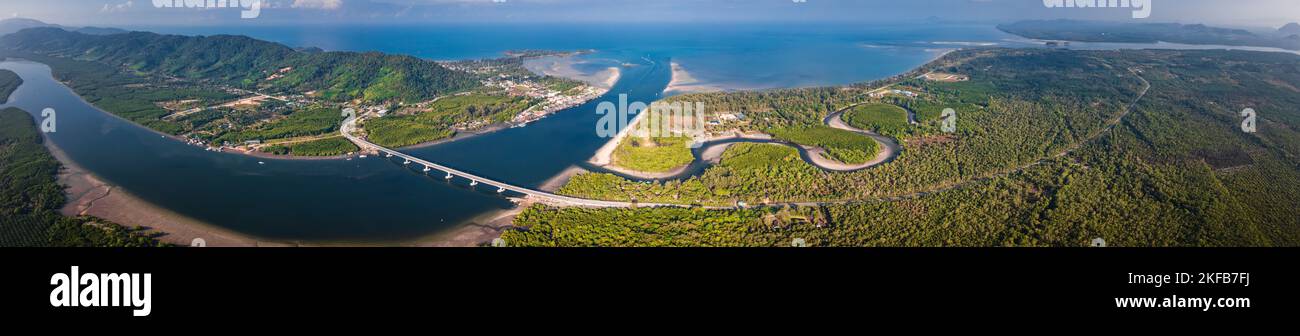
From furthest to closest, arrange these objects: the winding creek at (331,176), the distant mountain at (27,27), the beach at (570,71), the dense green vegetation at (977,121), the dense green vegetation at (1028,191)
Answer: the distant mountain at (27,27), the beach at (570,71), the dense green vegetation at (977,121), the winding creek at (331,176), the dense green vegetation at (1028,191)

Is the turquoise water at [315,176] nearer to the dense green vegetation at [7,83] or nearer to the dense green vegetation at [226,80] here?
the dense green vegetation at [7,83]

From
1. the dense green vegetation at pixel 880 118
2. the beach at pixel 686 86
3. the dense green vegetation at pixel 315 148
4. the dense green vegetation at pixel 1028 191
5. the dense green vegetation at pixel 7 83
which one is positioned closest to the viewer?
the dense green vegetation at pixel 1028 191

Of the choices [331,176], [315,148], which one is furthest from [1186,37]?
[315,148]

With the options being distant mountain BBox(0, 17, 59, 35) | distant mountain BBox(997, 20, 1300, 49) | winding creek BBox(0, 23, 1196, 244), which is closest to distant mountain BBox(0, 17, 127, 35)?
distant mountain BBox(0, 17, 59, 35)

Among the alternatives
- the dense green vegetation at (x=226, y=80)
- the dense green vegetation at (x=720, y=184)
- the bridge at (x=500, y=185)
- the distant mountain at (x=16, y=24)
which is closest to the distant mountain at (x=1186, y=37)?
the dense green vegetation at (x=720, y=184)

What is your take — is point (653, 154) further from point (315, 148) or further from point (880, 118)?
point (315, 148)

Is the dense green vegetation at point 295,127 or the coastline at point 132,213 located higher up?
the dense green vegetation at point 295,127
